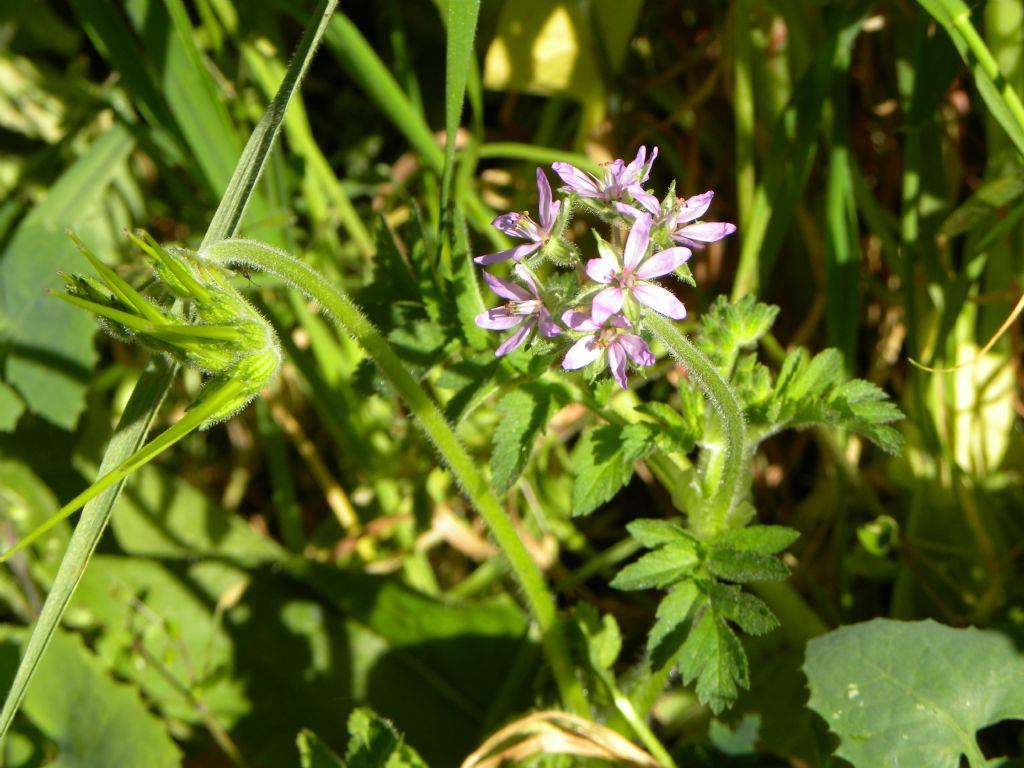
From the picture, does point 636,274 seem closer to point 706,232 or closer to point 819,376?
point 706,232

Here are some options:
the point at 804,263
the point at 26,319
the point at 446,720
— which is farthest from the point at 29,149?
the point at 804,263

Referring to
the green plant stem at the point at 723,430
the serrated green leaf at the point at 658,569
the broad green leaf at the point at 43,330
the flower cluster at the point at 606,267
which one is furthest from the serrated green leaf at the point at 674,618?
the broad green leaf at the point at 43,330

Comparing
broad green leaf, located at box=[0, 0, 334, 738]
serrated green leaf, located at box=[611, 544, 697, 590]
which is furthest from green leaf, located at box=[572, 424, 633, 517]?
broad green leaf, located at box=[0, 0, 334, 738]

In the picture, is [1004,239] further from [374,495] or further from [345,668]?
[345,668]

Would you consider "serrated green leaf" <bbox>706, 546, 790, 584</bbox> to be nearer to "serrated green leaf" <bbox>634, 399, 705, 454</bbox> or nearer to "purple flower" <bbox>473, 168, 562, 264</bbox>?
"serrated green leaf" <bbox>634, 399, 705, 454</bbox>

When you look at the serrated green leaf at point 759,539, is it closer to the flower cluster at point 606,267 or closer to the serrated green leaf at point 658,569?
the serrated green leaf at point 658,569

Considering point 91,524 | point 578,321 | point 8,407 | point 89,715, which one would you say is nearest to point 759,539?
point 578,321
